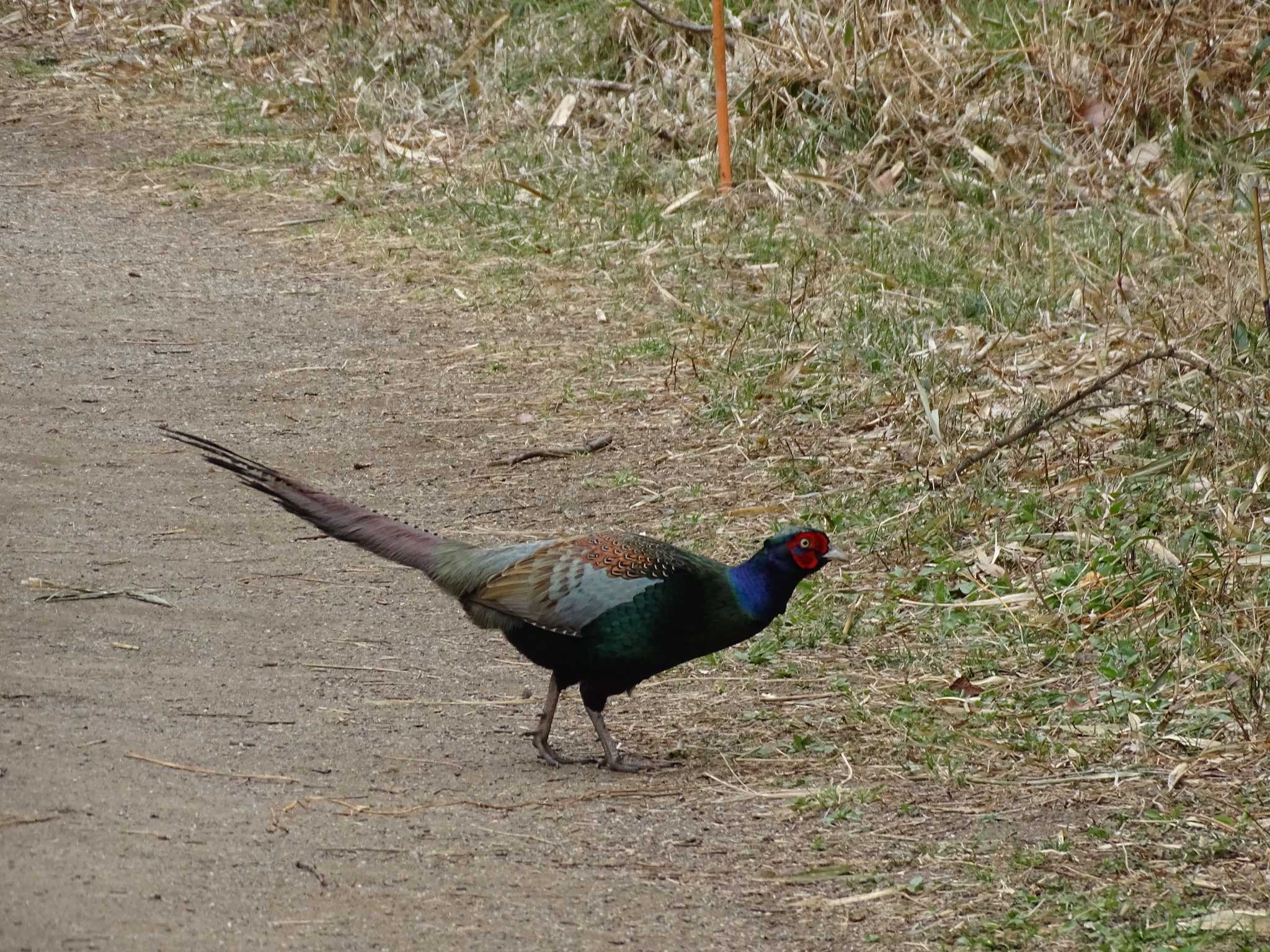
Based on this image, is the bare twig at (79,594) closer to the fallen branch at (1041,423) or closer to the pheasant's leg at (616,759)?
the pheasant's leg at (616,759)

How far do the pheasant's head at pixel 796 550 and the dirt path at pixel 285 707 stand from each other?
620mm

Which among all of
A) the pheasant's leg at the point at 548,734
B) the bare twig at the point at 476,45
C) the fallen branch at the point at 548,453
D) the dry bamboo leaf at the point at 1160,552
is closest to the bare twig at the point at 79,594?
the pheasant's leg at the point at 548,734

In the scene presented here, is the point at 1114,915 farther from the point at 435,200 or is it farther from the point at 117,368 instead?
the point at 435,200

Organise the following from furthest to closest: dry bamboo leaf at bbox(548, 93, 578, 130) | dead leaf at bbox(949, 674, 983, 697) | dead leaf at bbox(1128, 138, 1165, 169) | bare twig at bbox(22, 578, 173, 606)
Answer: dry bamboo leaf at bbox(548, 93, 578, 130) < dead leaf at bbox(1128, 138, 1165, 169) < bare twig at bbox(22, 578, 173, 606) < dead leaf at bbox(949, 674, 983, 697)

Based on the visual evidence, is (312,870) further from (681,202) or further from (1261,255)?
(681,202)

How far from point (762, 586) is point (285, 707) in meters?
1.43

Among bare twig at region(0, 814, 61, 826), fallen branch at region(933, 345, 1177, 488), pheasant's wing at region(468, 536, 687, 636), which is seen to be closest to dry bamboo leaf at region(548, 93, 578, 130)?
fallen branch at region(933, 345, 1177, 488)

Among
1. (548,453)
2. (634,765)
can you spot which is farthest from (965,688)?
(548,453)

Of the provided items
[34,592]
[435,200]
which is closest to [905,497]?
[34,592]

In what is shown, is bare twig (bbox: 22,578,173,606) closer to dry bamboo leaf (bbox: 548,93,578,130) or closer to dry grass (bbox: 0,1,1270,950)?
dry grass (bbox: 0,1,1270,950)

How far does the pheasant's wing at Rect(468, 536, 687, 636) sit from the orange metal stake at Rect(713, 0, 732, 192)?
5.80m

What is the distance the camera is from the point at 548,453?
7.36 meters

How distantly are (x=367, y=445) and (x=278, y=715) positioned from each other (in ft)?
9.43

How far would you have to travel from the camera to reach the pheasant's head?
4.61m
